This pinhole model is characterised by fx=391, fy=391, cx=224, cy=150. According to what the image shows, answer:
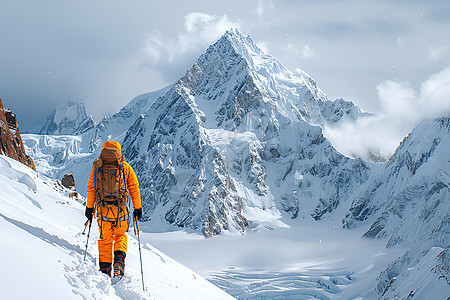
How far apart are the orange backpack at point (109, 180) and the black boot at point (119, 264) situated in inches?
47.1

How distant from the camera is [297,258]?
170m

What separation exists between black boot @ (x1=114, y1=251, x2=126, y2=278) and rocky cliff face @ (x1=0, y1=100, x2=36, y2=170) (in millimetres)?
24348

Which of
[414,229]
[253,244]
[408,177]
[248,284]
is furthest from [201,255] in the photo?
[408,177]

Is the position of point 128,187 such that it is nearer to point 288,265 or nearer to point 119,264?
point 119,264

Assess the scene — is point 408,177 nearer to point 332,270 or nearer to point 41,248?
point 332,270

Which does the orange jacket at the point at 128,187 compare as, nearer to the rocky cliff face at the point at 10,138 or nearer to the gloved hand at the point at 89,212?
the gloved hand at the point at 89,212

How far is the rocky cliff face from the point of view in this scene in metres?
33.4

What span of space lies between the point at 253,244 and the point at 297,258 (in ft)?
98.4

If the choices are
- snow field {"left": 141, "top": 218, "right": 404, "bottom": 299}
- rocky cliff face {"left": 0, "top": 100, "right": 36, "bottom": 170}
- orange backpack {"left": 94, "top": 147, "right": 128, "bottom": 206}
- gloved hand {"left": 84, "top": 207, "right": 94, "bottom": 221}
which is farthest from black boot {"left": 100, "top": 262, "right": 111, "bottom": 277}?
snow field {"left": 141, "top": 218, "right": 404, "bottom": 299}

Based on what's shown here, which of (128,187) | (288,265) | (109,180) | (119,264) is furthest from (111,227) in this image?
(288,265)

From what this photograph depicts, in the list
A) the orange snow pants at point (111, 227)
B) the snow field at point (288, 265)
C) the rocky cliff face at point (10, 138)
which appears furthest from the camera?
the snow field at point (288, 265)

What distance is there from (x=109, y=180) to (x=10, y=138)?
1260 inches

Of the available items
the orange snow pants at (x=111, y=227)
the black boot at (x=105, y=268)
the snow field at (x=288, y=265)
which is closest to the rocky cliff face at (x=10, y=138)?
the orange snow pants at (x=111, y=227)

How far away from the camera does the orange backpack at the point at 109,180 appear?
9594 mm
